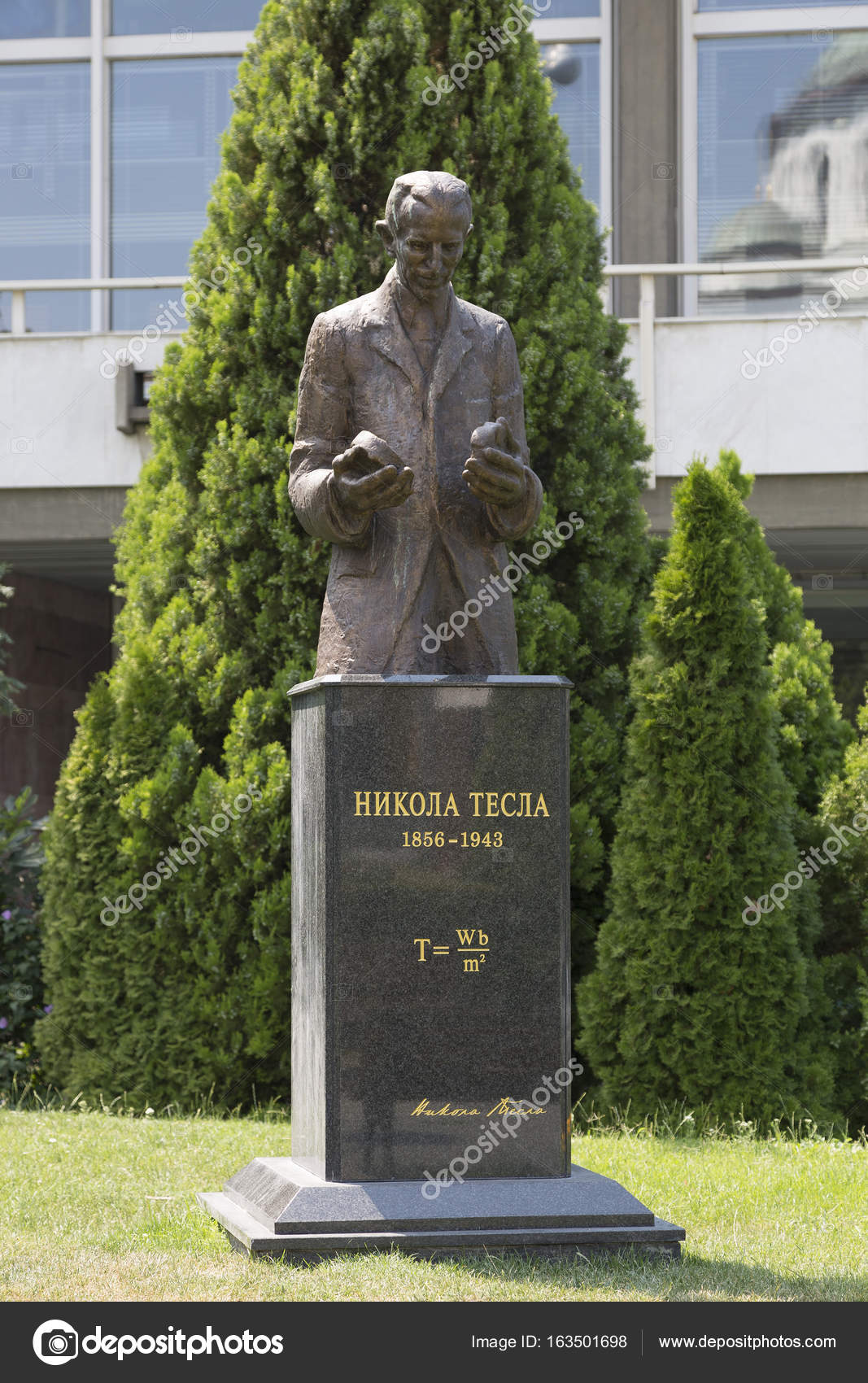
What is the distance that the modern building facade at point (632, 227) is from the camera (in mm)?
10984

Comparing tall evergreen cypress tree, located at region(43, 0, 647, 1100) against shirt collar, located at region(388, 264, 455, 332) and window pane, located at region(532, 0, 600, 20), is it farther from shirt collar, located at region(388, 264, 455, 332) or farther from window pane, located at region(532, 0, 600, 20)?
window pane, located at region(532, 0, 600, 20)

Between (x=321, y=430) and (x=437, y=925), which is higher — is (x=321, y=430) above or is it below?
above

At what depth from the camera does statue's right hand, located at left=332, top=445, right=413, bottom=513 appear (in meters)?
5.02

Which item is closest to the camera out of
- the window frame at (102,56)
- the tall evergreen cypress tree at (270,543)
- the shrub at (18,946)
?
the tall evergreen cypress tree at (270,543)

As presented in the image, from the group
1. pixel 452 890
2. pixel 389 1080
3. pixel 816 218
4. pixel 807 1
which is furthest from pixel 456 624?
pixel 807 1

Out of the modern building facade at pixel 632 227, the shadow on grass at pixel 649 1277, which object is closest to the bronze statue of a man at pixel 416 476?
the shadow on grass at pixel 649 1277

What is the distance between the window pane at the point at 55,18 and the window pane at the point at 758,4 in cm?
527

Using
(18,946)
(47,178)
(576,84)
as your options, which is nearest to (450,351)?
(18,946)

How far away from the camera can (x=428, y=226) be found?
5109 millimetres

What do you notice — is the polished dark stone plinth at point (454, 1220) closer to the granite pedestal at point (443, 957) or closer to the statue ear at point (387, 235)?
the granite pedestal at point (443, 957)

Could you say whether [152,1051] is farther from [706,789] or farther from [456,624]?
[456,624]

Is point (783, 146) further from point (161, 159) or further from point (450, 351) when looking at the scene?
point (450, 351)
